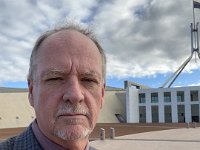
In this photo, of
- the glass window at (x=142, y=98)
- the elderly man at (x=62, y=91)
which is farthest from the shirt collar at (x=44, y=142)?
the glass window at (x=142, y=98)

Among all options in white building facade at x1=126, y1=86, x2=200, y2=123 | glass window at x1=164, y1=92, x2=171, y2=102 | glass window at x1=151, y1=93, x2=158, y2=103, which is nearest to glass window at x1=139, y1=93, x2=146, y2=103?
white building facade at x1=126, y1=86, x2=200, y2=123

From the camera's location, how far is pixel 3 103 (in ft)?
165

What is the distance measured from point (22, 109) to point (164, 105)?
74.3ft

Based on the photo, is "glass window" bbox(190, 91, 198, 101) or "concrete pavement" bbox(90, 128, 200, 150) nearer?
"concrete pavement" bbox(90, 128, 200, 150)

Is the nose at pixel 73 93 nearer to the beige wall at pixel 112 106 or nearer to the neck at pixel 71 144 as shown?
the neck at pixel 71 144

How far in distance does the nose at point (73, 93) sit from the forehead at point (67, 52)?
90 millimetres

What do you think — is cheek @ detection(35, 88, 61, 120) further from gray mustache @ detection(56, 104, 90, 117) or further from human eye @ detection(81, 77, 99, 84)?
human eye @ detection(81, 77, 99, 84)

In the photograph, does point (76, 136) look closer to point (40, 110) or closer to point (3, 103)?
Result: point (40, 110)

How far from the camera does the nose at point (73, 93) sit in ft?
4.34

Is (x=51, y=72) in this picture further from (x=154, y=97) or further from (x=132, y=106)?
(x=132, y=106)

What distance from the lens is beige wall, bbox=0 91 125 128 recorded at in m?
46.7

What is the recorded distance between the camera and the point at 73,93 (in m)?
1.33

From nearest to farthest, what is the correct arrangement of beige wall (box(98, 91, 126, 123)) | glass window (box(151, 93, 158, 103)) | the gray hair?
the gray hair → glass window (box(151, 93, 158, 103)) → beige wall (box(98, 91, 126, 123))

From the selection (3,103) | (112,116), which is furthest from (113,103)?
(3,103)
